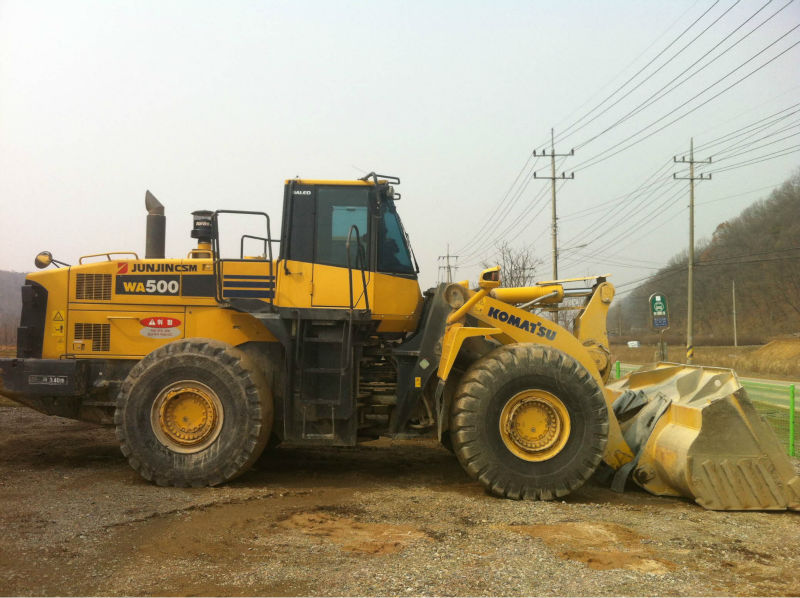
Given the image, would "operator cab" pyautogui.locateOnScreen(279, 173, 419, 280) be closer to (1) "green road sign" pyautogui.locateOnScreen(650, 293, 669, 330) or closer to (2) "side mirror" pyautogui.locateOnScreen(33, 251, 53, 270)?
(2) "side mirror" pyautogui.locateOnScreen(33, 251, 53, 270)

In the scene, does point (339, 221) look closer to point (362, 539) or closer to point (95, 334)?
point (95, 334)

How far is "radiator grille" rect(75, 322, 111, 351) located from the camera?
7691mm

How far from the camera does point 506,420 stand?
6.83 metres

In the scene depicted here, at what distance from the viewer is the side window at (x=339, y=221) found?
24.1 feet

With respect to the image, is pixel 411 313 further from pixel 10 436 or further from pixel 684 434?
pixel 10 436

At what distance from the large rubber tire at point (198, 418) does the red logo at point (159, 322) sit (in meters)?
0.66

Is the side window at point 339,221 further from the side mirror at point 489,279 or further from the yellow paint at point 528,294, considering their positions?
the yellow paint at point 528,294

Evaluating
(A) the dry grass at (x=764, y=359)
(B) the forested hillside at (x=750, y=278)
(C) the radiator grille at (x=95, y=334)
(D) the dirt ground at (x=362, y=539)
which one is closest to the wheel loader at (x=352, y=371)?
(C) the radiator grille at (x=95, y=334)

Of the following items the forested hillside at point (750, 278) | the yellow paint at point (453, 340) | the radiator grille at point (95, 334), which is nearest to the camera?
the yellow paint at point (453, 340)

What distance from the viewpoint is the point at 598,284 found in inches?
326

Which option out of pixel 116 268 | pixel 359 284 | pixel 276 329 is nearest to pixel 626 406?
pixel 359 284

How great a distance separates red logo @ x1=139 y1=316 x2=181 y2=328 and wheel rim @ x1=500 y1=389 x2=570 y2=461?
3.82m

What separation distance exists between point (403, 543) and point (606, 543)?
5.15ft

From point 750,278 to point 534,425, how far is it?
70.6 m
